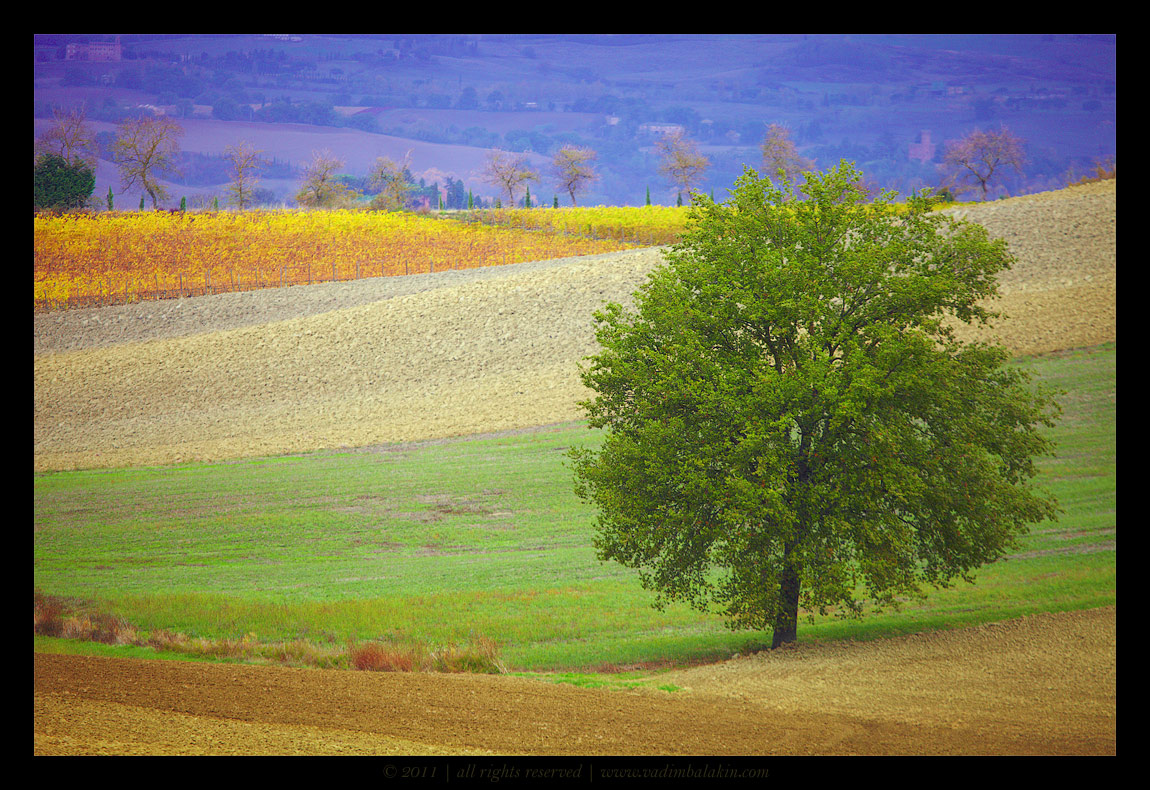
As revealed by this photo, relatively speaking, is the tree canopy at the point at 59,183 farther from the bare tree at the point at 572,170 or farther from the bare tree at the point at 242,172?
the bare tree at the point at 572,170

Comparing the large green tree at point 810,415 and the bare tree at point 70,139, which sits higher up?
the bare tree at point 70,139

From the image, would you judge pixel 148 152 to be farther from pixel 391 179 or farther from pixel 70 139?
pixel 391 179

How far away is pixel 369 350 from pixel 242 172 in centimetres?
4111

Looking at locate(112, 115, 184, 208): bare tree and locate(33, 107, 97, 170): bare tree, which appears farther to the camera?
locate(112, 115, 184, 208): bare tree

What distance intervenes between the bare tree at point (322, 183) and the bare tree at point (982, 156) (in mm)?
58483

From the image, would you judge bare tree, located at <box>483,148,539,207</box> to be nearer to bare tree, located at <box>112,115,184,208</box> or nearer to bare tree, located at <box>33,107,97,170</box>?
bare tree, located at <box>112,115,184,208</box>

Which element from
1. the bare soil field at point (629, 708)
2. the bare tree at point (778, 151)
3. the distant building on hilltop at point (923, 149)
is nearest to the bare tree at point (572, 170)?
the bare tree at point (778, 151)

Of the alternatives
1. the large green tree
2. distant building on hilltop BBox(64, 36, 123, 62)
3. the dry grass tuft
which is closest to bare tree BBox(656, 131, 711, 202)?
distant building on hilltop BBox(64, 36, 123, 62)

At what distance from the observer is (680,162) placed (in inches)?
3516

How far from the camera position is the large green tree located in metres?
16.3

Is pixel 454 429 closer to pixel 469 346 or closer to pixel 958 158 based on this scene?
pixel 469 346

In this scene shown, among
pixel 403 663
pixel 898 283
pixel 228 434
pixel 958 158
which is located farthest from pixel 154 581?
pixel 958 158

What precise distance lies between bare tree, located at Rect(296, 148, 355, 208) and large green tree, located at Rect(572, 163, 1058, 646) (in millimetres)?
71950

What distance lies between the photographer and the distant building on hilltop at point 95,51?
2930 centimetres
